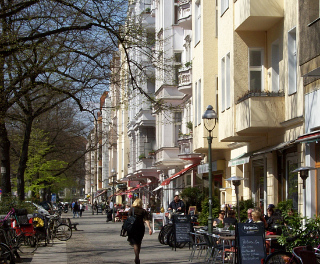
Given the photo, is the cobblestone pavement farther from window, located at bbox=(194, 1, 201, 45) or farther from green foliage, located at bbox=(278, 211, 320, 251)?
window, located at bbox=(194, 1, 201, 45)

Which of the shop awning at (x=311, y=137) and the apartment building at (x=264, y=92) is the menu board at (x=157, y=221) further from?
the shop awning at (x=311, y=137)

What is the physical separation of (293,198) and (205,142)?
819 cm

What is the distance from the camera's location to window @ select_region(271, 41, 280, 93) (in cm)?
2044

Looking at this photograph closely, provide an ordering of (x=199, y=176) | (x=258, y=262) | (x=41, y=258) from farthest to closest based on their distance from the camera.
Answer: (x=199, y=176) < (x=41, y=258) < (x=258, y=262)

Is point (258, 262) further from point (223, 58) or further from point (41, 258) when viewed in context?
point (223, 58)

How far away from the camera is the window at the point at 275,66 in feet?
67.1

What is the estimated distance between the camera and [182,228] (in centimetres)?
1894

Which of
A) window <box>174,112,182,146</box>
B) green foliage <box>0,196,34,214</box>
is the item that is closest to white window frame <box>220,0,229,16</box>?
green foliage <box>0,196,34,214</box>

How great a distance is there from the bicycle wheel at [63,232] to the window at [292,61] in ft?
37.6

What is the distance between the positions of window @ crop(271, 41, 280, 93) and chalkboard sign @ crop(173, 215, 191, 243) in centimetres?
519

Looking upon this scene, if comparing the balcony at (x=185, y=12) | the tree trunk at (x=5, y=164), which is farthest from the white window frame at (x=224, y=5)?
the tree trunk at (x=5, y=164)

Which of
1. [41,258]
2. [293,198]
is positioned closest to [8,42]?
[41,258]

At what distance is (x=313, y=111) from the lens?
1653cm

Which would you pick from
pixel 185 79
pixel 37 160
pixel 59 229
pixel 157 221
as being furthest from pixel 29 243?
pixel 37 160
